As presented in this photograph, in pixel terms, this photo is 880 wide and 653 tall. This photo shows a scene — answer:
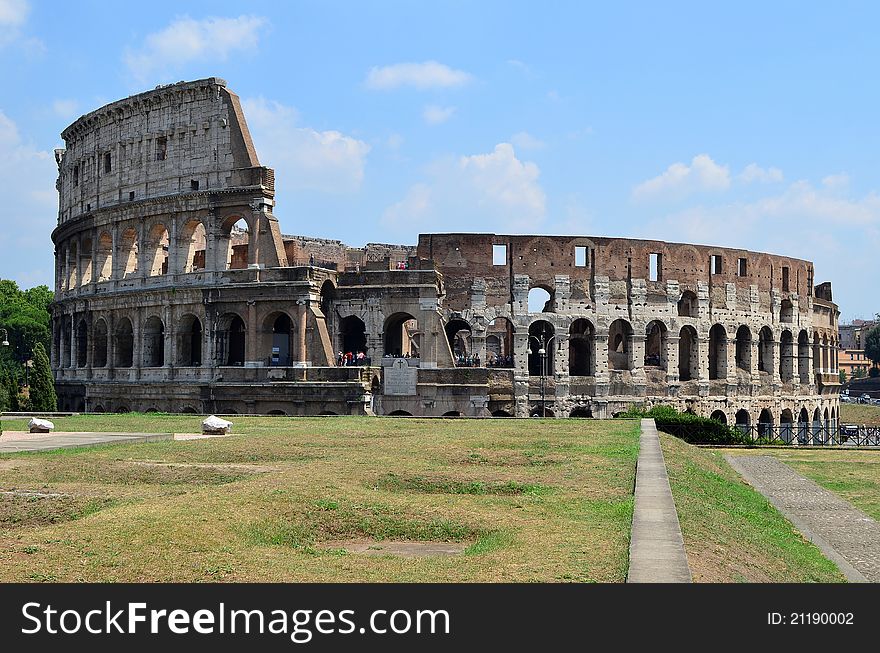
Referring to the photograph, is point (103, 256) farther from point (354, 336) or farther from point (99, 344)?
point (354, 336)

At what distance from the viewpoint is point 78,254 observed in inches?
→ 2057

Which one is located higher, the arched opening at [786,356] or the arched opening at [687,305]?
the arched opening at [687,305]

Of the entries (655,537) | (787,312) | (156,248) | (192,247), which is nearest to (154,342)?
(156,248)

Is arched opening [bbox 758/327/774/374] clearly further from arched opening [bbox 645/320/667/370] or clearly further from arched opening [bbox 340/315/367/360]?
arched opening [bbox 340/315/367/360]

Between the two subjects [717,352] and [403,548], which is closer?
[403,548]

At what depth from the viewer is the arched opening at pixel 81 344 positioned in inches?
2021

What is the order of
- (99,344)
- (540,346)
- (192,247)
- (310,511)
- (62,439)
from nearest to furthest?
(310,511) < (62,439) < (540,346) < (192,247) < (99,344)

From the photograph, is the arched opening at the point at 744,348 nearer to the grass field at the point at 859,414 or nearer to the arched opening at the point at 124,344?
the grass field at the point at 859,414

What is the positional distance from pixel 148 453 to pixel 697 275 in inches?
1496

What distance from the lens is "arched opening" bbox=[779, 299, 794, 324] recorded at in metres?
55.8

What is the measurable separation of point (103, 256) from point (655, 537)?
46.3 meters

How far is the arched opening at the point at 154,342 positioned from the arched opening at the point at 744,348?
101 feet

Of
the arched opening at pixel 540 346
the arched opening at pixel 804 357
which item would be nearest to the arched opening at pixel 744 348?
the arched opening at pixel 804 357

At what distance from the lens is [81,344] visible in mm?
51938
